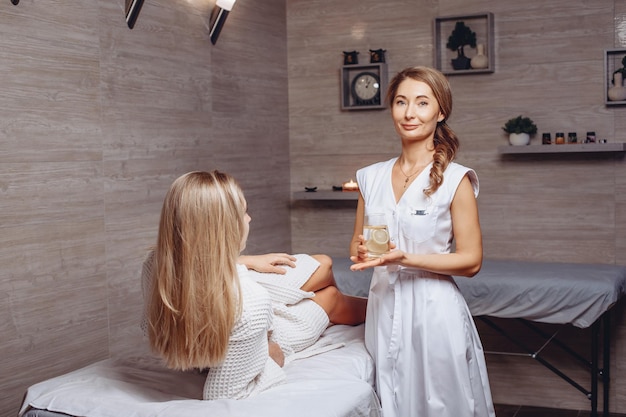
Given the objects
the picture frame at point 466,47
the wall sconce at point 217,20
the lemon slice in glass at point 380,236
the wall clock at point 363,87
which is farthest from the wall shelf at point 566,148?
the lemon slice in glass at point 380,236

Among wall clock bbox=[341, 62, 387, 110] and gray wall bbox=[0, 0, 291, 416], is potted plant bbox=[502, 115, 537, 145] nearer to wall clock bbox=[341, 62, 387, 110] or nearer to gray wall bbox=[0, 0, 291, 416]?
wall clock bbox=[341, 62, 387, 110]

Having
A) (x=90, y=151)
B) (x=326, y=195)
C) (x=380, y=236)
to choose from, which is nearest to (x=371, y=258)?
(x=380, y=236)

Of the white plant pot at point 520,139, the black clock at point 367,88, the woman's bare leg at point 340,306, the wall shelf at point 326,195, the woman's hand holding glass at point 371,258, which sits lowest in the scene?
the woman's bare leg at point 340,306

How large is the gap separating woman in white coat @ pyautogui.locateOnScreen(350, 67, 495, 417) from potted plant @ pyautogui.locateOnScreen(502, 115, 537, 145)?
166 centimetres

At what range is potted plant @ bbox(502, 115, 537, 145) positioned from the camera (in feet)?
12.2

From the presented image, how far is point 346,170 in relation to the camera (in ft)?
13.9

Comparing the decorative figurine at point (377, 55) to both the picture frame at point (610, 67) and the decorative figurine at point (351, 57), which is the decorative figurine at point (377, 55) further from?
the picture frame at point (610, 67)

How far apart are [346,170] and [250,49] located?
0.88 m

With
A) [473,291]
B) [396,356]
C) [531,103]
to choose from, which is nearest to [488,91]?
[531,103]

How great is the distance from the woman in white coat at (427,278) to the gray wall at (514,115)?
180cm

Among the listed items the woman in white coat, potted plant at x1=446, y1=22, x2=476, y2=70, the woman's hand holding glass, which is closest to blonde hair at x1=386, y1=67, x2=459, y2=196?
the woman in white coat

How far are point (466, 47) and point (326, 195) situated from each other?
1.10 meters

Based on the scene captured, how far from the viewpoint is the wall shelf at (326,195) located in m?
4.03

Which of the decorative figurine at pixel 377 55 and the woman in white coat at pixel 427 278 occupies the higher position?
the decorative figurine at pixel 377 55
